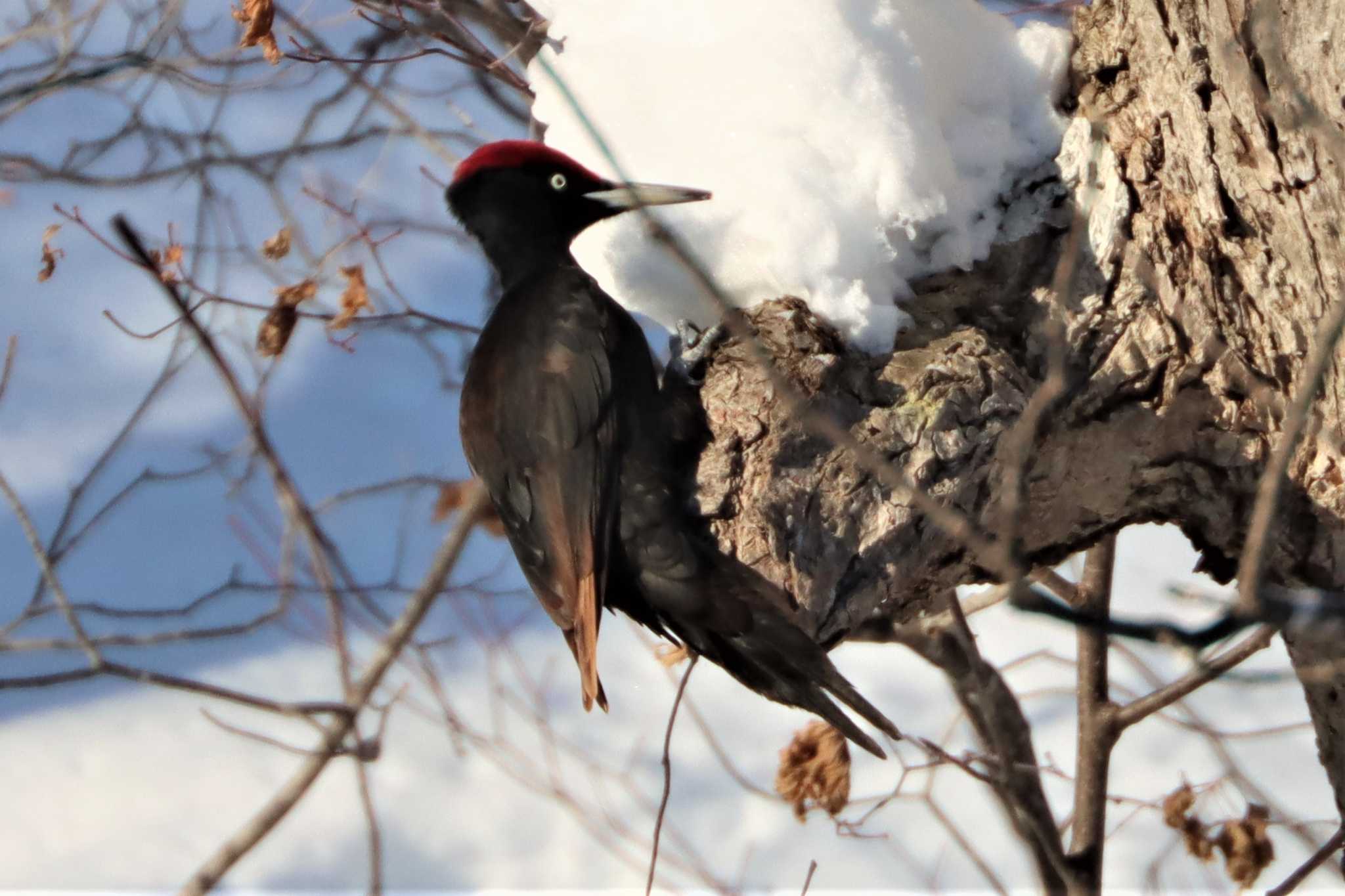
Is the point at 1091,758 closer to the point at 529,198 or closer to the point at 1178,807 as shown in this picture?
the point at 1178,807

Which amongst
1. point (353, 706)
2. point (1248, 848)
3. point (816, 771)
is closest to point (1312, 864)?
point (1248, 848)

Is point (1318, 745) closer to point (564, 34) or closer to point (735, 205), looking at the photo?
point (735, 205)

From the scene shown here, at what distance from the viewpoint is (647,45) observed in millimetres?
2984

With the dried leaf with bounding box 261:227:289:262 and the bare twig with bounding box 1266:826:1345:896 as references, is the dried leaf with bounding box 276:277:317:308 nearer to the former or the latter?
the dried leaf with bounding box 261:227:289:262

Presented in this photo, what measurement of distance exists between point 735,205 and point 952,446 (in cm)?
69

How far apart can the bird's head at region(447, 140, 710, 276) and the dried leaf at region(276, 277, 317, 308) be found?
0.51 metres

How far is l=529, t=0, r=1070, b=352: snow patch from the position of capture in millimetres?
2721

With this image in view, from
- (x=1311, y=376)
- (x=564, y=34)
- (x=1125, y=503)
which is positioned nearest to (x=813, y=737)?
(x=1125, y=503)

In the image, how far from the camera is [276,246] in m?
3.83

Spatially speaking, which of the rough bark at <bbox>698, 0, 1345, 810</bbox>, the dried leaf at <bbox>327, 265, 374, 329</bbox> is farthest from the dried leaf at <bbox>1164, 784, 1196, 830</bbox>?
the dried leaf at <bbox>327, 265, 374, 329</bbox>

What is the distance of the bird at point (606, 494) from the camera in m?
2.38

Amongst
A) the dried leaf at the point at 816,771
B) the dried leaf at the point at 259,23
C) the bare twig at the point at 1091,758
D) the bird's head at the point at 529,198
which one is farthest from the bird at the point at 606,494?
the bare twig at the point at 1091,758

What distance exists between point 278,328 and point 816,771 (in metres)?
1.77

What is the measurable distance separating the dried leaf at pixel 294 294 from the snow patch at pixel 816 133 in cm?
90
